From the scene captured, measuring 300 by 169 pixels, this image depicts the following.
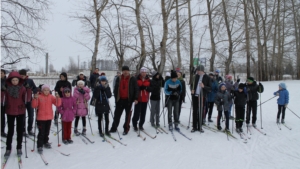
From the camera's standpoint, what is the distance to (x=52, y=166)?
426 cm

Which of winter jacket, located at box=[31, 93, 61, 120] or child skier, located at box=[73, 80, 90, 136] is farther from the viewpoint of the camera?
child skier, located at box=[73, 80, 90, 136]

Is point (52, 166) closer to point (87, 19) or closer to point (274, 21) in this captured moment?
point (87, 19)

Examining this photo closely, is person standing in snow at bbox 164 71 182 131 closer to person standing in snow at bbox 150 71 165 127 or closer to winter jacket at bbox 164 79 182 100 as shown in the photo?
winter jacket at bbox 164 79 182 100

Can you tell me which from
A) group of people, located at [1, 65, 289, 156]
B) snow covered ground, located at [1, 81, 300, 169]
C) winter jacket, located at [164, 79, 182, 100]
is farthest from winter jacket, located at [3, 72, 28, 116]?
winter jacket, located at [164, 79, 182, 100]

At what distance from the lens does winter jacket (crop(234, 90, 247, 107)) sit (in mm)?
7145

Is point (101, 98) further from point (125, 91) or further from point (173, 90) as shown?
point (173, 90)

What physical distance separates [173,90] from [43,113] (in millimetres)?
3593

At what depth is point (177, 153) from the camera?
517 centimetres

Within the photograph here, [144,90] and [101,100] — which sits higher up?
[144,90]

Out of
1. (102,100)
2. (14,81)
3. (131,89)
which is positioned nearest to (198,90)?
(131,89)

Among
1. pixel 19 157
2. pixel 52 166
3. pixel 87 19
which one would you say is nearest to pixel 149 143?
pixel 52 166

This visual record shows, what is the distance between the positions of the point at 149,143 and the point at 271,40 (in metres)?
28.1

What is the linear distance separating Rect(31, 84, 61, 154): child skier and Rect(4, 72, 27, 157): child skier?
0.31 meters

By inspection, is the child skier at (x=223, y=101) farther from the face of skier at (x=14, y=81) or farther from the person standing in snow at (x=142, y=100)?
the face of skier at (x=14, y=81)
